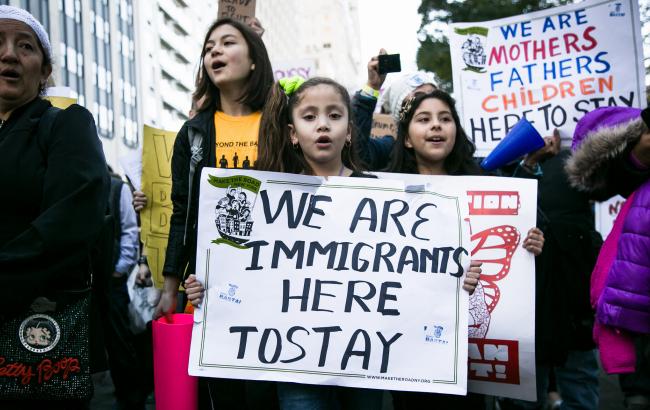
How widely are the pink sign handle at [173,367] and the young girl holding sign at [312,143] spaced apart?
15 cm

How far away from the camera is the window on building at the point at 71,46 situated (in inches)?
1028

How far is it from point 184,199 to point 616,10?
2.76m

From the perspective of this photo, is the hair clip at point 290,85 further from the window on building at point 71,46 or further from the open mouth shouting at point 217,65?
the window on building at point 71,46

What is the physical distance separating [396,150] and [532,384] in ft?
3.82

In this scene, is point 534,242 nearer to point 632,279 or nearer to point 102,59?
point 632,279

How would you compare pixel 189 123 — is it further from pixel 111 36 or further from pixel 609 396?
pixel 111 36

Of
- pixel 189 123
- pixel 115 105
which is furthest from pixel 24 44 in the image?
pixel 115 105

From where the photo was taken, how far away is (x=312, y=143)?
2297 mm

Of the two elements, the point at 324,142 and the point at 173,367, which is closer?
the point at 173,367

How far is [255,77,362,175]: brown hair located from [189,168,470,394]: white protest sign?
7.6 inches

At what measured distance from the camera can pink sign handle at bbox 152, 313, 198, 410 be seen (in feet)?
7.11

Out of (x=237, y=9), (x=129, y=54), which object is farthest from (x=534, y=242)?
(x=129, y=54)

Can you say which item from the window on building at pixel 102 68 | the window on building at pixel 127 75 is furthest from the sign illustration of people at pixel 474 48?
the window on building at pixel 127 75

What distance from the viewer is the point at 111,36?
33.0 metres
